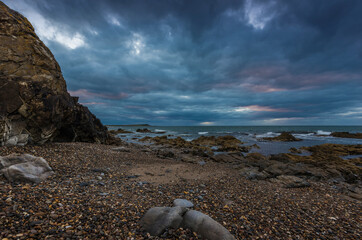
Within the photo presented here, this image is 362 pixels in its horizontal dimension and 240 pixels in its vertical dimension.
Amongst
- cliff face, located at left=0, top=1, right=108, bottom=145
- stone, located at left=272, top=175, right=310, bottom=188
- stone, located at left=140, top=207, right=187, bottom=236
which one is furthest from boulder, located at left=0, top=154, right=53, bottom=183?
stone, located at left=272, top=175, right=310, bottom=188

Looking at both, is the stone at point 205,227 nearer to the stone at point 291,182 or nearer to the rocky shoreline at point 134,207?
the rocky shoreline at point 134,207

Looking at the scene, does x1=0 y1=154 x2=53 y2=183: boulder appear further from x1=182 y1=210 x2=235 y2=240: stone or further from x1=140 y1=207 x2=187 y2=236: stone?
x1=182 y1=210 x2=235 y2=240: stone

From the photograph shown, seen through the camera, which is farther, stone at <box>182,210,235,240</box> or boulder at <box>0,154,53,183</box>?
boulder at <box>0,154,53,183</box>

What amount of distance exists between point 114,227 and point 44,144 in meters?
9.17

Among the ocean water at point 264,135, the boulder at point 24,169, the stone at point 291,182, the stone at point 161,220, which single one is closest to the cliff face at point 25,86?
the boulder at point 24,169

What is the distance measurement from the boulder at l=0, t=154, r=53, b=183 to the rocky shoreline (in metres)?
0.30


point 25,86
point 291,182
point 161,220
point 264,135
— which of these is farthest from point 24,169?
point 264,135

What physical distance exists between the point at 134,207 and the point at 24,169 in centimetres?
397

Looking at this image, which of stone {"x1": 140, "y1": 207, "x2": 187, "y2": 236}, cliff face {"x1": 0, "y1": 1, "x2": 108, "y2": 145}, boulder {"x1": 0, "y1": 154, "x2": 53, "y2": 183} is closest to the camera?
stone {"x1": 140, "y1": 207, "x2": 187, "y2": 236}

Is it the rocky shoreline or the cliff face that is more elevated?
the cliff face

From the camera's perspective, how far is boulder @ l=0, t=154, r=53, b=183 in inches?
197

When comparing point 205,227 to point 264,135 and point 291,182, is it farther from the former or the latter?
point 264,135

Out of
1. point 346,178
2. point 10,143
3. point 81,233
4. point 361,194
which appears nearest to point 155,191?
point 81,233

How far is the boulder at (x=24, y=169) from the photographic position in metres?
5.00
